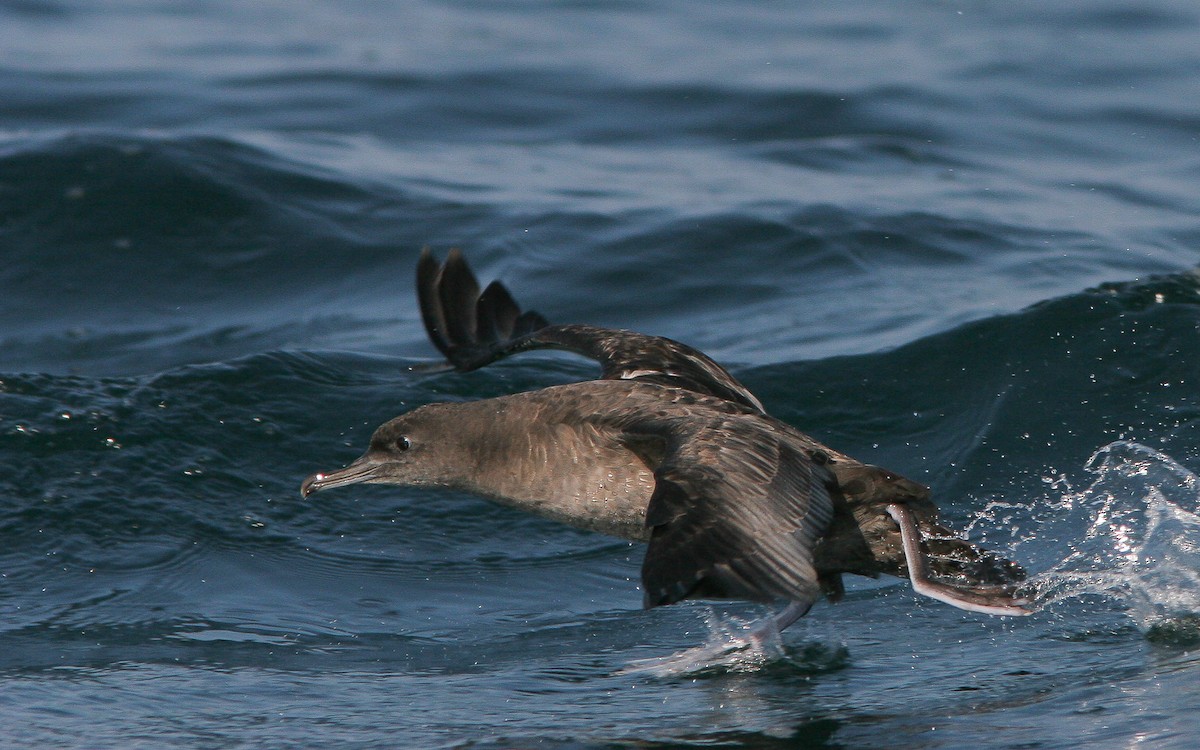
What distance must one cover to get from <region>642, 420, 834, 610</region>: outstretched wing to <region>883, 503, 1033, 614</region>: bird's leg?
0.35 m

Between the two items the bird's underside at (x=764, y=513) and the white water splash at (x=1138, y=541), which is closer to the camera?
the bird's underside at (x=764, y=513)

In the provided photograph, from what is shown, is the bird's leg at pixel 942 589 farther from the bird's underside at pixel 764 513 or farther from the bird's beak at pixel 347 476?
the bird's beak at pixel 347 476

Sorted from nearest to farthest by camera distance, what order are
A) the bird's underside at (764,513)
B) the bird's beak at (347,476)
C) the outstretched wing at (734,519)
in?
1. the outstretched wing at (734,519)
2. the bird's underside at (764,513)
3. the bird's beak at (347,476)

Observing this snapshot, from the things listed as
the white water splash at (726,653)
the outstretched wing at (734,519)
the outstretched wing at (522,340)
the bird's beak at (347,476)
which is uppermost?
the outstretched wing at (522,340)

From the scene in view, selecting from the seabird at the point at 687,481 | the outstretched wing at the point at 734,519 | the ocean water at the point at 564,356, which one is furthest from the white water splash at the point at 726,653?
the outstretched wing at the point at 734,519

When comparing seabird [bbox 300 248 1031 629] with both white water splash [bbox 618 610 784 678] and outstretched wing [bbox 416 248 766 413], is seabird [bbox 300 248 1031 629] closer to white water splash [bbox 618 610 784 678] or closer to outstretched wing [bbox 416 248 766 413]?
outstretched wing [bbox 416 248 766 413]

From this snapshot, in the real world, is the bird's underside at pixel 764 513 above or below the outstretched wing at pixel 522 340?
below

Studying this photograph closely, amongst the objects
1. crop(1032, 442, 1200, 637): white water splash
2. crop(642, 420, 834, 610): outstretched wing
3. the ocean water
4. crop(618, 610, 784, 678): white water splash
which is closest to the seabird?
crop(642, 420, 834, 610): outstretched wing

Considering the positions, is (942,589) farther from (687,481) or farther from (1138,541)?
(1138,541)

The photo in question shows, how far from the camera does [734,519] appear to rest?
16.9 feet

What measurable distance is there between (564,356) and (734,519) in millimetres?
5085

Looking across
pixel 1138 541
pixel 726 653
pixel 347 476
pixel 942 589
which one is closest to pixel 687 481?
pixel 942 589

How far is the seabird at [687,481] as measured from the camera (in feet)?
16.6

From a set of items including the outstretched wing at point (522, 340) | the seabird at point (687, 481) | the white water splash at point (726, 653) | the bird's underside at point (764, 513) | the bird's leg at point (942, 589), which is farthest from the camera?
the outstretched wing at point (522, 340)
